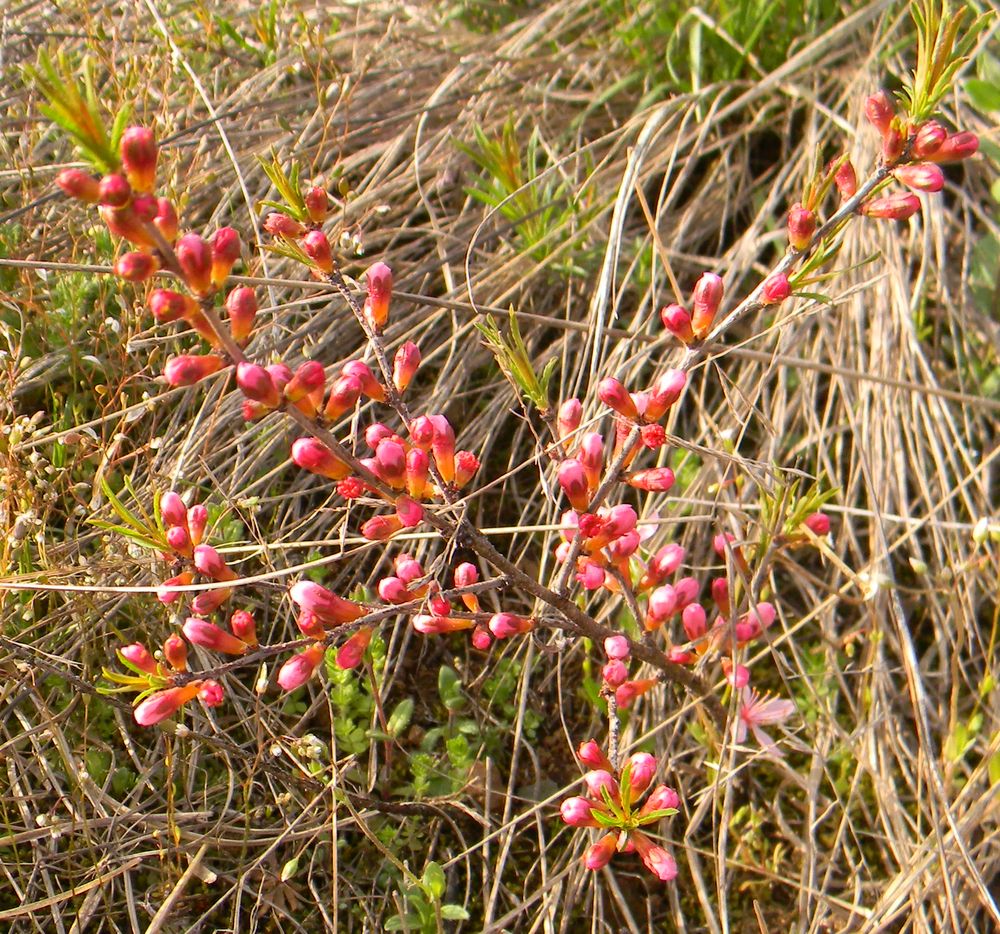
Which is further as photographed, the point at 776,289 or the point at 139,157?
the point at 776,289

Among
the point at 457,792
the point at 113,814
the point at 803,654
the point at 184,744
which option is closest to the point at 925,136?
the point at 803,654

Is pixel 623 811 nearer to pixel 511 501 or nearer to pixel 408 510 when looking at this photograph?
pixel 408 510

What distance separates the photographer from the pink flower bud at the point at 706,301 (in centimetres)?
188

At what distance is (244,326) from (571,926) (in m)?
1.61

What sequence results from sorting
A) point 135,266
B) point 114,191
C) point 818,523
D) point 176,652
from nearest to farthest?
point 114,191 < point 135,266 < point 176,652 < point 818,523

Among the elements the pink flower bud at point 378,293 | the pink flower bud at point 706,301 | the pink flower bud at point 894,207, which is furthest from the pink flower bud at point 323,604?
the pink flower bud at point 894,207

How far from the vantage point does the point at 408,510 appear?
171 cm

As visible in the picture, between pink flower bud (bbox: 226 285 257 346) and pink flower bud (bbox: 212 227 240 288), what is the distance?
1.3 inches

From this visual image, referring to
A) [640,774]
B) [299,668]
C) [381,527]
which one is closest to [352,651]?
[299,668]

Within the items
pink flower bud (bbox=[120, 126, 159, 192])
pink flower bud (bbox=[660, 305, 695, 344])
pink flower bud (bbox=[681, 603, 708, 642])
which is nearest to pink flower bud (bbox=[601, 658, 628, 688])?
pink flower bud (bbox=[681, 603, 708, 642])

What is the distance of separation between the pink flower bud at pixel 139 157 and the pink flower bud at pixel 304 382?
1.13 ft

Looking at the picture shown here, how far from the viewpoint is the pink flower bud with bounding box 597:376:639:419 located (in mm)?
1828

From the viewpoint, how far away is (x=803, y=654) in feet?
9.09

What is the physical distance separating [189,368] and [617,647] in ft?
3.30
